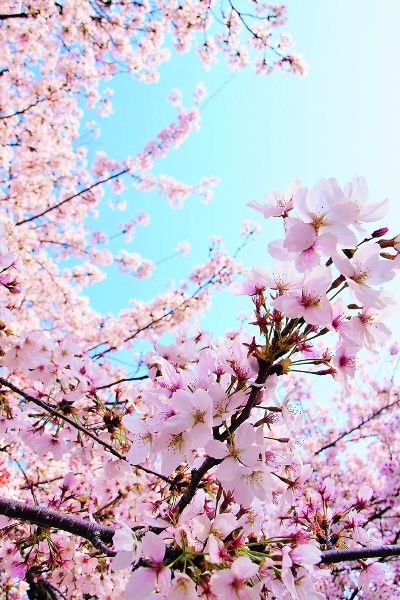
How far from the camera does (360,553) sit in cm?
153

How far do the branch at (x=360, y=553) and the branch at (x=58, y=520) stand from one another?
0.91m

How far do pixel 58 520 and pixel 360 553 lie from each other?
1.28 m

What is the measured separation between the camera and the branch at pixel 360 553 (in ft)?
4.93

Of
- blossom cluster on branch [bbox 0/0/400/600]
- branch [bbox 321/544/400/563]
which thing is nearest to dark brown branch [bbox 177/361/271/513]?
blossom cluster on branch [bbox 0/0/400/600]

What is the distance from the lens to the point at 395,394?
1076 cm

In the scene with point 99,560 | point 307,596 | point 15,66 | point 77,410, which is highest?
point 15,66

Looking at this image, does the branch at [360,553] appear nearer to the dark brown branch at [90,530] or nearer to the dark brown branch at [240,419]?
the dark brown branch at [90,530]

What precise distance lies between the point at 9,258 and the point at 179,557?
1760 mm

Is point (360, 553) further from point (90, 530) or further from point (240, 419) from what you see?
point (90, 530)

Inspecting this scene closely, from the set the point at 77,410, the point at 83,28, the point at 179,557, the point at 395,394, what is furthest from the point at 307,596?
the point at 395,394

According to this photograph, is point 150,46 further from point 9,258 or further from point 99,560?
point 99,560

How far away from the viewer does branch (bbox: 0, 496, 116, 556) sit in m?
1.57

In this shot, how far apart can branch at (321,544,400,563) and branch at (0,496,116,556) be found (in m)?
0.91

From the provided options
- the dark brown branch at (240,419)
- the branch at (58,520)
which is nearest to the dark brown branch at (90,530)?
the branch at (58,520)
